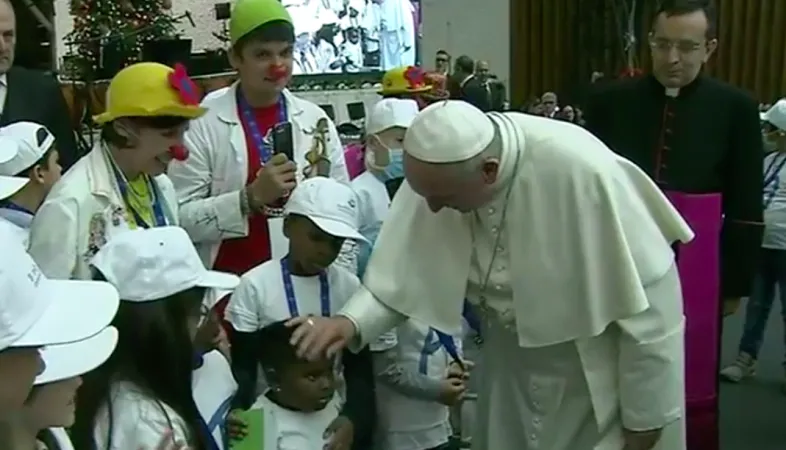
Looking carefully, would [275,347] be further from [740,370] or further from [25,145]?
[740,370]

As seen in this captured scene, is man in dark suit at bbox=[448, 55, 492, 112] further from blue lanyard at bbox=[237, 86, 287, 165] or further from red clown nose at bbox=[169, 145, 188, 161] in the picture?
red clown nose at bbox=[169, 145, 188, 161]

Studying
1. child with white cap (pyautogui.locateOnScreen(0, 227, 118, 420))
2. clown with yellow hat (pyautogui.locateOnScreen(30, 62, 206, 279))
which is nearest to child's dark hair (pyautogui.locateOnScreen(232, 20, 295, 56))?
clown with yellow hat (pyautogui.locateOnScreen(30, 62, 206, 279))

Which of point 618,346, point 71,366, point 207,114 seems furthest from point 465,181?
point 207,114

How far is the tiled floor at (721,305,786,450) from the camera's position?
4190mm

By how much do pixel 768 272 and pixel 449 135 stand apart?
11.5 ft

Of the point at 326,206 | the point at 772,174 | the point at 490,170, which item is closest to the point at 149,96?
the point at 326,206

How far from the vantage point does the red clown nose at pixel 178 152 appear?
95.0 inches

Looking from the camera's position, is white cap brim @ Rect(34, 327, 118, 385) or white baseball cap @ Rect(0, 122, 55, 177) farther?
white baseball cap @ Rect(0, 122, 55, 177)

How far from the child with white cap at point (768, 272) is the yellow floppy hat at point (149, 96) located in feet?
10.8

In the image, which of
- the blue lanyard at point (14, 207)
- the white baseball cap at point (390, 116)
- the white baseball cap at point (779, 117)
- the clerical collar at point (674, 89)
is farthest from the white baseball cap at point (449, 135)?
the white baseball cap at point (779, 117)

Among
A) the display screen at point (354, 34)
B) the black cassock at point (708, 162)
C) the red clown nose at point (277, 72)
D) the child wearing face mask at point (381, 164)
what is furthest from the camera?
the display screen at point (354, 34)

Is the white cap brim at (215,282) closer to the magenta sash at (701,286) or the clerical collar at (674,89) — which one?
the magenta sash at (701,286)

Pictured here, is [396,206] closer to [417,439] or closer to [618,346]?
[618,346]

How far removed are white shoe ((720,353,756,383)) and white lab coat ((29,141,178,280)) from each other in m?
3.51
